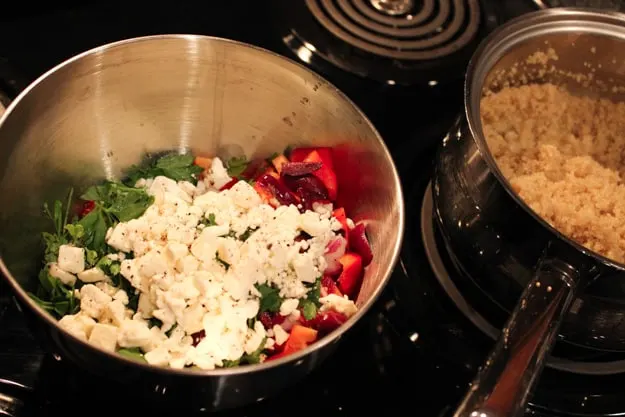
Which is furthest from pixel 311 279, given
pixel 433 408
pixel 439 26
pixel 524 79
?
pixel 439 26

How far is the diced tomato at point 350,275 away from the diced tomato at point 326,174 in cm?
10

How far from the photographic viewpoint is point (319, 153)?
2.80 ft

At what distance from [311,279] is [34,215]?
314 mm

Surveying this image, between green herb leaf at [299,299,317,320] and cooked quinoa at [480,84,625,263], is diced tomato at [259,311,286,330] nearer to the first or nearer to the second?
green herb leaf at [299,299,317,320]

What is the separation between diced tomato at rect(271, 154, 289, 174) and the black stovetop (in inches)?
6.6

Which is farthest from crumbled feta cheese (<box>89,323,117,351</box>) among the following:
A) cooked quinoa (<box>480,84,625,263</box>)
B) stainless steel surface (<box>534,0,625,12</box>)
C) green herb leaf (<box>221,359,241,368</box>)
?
stainless steel surface (<box>534,0,625,12</box>)

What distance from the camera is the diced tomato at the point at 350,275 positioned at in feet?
2.52

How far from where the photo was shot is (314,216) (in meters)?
0.79

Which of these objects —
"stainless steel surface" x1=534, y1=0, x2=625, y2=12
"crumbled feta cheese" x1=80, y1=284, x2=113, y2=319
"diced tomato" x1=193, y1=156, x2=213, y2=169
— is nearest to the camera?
"crumbled feta cheese" x1=80, y1=284, x2=113, y2=319

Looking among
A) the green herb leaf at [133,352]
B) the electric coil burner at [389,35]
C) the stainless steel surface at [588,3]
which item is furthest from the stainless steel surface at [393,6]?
the green herb leaf at [133,352]

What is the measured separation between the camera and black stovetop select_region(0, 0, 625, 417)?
2.27ft

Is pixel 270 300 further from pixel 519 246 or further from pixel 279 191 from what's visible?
pixel 519 246

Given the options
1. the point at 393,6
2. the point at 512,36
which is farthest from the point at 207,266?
the point at 393,6

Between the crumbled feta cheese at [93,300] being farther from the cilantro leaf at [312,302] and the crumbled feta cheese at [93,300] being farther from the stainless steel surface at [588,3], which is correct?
the stainless steel surface at [588,3]
